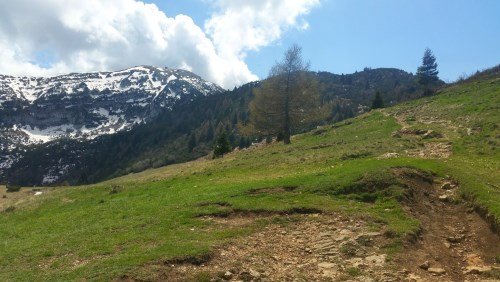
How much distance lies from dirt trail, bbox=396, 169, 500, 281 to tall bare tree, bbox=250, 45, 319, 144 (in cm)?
3459

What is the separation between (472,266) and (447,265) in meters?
0.80

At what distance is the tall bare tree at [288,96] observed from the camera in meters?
58.1

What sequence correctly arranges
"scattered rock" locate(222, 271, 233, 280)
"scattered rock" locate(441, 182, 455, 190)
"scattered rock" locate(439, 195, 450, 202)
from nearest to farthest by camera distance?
"scattered rock" locate(222, 271, 233, 280)
"scattered rock" locate(439, 195, 450, 202)
"scattered rock" locate(441, 182, 455, 190)

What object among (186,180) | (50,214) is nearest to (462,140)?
(186,180)

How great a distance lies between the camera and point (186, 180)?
35.2 metres

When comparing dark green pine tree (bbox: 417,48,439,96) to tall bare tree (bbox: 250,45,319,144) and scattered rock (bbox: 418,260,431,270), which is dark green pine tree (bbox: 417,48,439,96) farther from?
scattered rock (bbox: 418,260,431,270)

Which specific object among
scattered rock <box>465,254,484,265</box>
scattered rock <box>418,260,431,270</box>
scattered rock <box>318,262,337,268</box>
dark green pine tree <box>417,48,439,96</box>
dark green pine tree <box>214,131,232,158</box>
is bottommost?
scattered rock <box>465,254,484,265</box>

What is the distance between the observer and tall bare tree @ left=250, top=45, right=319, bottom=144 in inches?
2286

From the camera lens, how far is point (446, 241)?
17.2 m

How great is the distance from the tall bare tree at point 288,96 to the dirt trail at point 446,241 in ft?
113

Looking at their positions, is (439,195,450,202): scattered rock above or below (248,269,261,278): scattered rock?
above

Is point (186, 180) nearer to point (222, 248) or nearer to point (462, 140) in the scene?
point (222, 248)

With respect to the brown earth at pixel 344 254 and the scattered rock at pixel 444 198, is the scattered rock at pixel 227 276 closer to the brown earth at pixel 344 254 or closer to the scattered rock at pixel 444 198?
the brown earth at pixel 344 254

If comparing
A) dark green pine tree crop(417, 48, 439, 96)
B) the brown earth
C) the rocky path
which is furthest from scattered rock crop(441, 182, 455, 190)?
dark green pine tree crop(417, 48, 439, 96)
